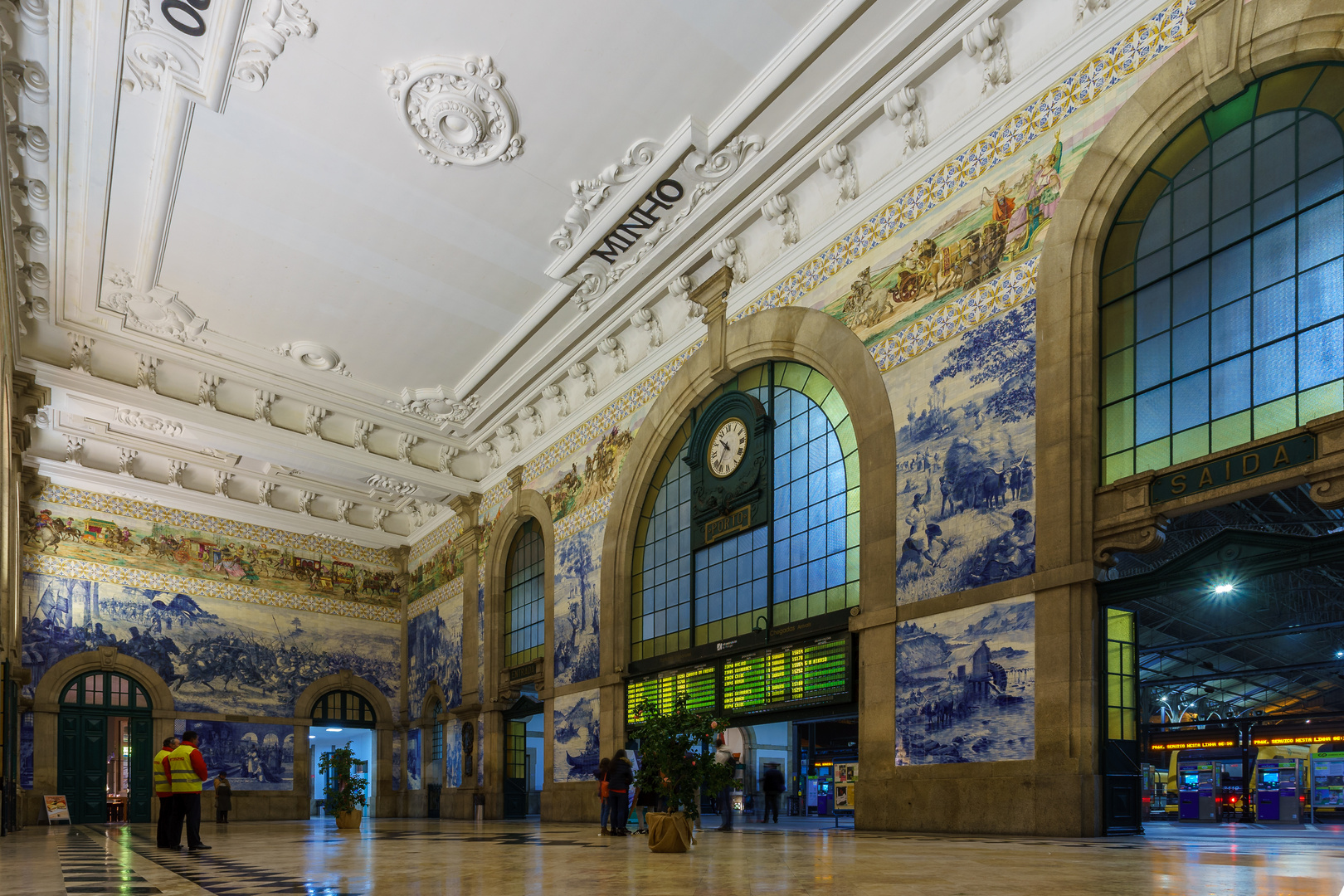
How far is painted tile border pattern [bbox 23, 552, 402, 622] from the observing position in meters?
26.0

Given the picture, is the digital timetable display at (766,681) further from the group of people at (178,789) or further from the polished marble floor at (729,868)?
the group of people at (178,789)

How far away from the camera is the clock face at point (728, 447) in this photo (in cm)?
1684

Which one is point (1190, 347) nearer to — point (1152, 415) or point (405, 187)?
point (1152, 415)

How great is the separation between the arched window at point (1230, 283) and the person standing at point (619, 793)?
7.37 m

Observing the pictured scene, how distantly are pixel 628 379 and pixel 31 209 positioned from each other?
428 inches

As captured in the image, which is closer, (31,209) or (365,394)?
(31,209)

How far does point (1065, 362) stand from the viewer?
10680 mm

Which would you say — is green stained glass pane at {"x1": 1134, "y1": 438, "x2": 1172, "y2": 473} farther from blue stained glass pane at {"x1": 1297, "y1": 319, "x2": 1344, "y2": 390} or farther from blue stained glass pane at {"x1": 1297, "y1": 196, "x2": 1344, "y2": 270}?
blue stained glass pane at {"x1": 1297, "y1": 196, "x2": 1344, "y2": 270}

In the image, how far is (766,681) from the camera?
15141 mm

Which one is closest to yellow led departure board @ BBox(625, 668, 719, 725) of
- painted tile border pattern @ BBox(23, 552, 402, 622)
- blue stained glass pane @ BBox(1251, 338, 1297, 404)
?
blue stained glass pane @ BBox(1251, 338, 1297, 404)

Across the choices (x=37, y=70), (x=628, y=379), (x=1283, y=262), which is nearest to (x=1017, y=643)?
(x=1283, y=262)

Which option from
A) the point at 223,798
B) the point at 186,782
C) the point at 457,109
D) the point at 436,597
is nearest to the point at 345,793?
the point at 223,798

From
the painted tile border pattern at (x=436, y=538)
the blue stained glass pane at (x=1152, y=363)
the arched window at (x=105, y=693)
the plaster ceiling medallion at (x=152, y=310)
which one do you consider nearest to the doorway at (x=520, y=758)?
the painted tile border pattern at (x=436, y=538)

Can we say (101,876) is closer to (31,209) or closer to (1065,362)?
(1065,362)
